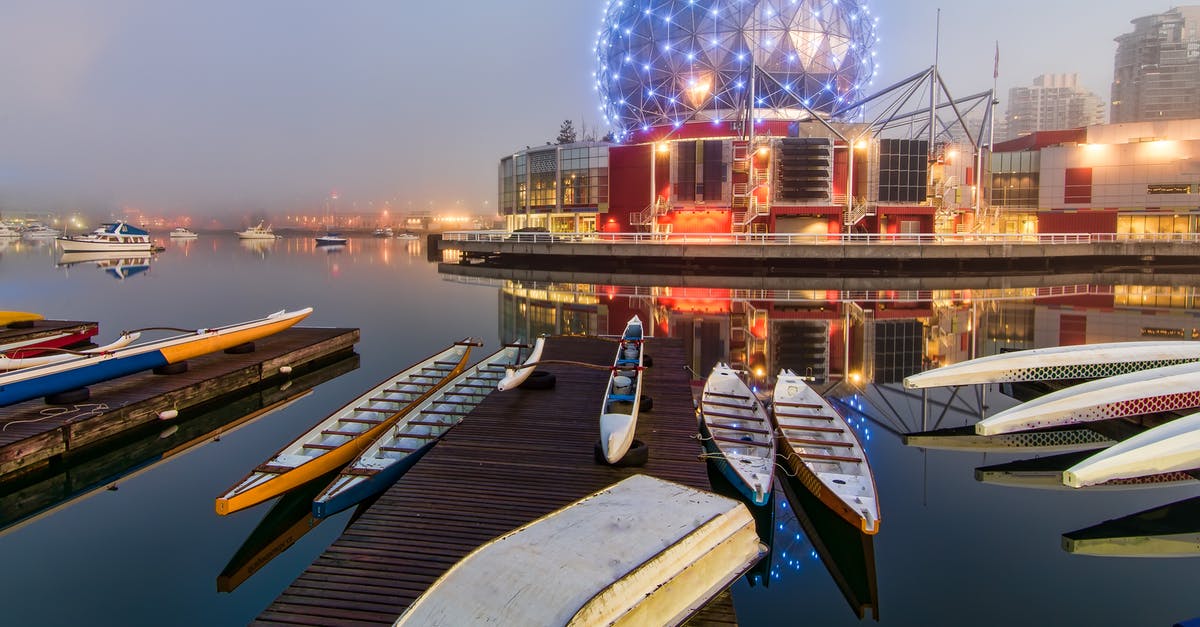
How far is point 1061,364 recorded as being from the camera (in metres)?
14.9

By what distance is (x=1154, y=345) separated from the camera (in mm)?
15609

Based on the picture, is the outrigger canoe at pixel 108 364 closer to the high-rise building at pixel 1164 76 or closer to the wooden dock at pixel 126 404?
the wooden dock at pixel 126 404

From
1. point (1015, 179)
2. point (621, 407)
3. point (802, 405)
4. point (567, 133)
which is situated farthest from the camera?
point (567, 133)

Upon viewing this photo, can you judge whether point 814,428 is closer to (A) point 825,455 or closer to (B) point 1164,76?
(A) point 825,455

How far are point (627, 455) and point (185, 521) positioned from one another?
6003 millimetres

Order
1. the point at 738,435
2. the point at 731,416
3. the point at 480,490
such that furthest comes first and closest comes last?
the point at 731,416, the point at 738,435, the point at 480,490

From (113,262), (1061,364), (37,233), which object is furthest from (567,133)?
(37,233)

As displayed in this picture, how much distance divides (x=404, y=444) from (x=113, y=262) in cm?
7182

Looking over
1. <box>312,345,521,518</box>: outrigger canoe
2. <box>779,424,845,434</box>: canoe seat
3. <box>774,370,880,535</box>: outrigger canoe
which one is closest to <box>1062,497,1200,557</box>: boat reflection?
<box>774,370,880,535</box>: outrigger canoe

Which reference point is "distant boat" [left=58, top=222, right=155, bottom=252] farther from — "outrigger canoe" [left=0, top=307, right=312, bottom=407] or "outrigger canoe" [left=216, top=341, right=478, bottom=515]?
"outrigger canoe" [left=216, top=341, right=478, bottom=515]

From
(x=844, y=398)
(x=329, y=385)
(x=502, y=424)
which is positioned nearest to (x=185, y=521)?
(x=502, y=424)

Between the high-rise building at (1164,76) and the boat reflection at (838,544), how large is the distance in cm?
19036

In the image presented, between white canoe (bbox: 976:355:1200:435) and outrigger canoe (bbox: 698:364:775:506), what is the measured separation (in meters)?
3.88

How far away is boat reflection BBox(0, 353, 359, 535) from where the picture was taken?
10.3 meters
